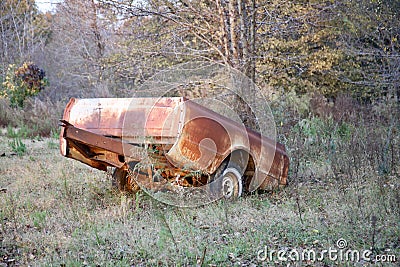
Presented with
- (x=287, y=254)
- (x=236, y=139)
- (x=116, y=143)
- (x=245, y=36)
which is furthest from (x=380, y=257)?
(x=245, y=36)

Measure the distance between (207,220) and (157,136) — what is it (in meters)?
1.14

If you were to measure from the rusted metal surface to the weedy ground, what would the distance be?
1.69 feet

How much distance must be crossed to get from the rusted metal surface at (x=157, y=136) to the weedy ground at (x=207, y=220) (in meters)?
0.51

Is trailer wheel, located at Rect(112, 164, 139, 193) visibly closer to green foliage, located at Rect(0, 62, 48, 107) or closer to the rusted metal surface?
the rusted metal surface

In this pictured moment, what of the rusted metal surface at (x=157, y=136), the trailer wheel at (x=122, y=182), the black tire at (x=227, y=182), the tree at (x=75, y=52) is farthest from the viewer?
the tree at (x=75, y=52)

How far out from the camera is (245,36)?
30.6 feet

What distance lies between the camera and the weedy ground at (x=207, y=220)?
4.45 metres

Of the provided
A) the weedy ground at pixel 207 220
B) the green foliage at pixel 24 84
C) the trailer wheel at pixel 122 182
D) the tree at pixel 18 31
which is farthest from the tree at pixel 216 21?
the tree at pixel 18 31

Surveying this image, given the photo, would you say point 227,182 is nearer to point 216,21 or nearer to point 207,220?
point 207,220

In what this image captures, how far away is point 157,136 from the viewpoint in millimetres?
5758

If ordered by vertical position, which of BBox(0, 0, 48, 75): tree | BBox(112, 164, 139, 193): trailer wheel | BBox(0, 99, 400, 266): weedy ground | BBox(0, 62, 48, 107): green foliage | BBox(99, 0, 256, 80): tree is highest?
BBox(0, 0, 48, 75): tree

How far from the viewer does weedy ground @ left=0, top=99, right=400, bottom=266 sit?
14.6 ft

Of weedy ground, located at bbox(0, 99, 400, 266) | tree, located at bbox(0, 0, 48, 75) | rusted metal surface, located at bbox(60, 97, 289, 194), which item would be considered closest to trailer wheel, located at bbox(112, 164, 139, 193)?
weedy ground, located at bbox(0, 99, 400, 266)

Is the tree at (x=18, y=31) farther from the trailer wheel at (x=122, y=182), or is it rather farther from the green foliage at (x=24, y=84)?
the trailer wheel at (x=122, y=182)
